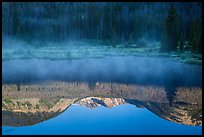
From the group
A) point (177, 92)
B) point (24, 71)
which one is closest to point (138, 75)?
point (177, 92)

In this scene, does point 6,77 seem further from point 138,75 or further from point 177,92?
point 177,92

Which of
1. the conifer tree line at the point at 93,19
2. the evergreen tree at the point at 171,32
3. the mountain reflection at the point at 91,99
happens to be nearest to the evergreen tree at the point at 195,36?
the evergreen tree at the point at 171,32

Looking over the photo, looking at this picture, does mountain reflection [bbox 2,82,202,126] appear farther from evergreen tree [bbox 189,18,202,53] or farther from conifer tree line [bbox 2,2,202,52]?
conifer tree line [bbox 2,2,202,52]

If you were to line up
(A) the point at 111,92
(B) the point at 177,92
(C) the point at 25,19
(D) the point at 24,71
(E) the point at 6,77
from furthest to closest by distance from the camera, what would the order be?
(C) the point at 25,19 < (D) the point at 24,71 < (E) the point at 6,77 < (A) the point at 111,92 < (B) the point at 177,92

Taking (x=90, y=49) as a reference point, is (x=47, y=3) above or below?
above

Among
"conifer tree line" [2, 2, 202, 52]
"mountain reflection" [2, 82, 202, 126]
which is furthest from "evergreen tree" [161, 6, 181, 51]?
"mountain reflection" [2, 82, 202, 126]

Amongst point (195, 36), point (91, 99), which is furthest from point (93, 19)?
point (91, 99)

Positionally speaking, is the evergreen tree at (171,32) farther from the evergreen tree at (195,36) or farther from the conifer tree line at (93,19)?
the evergreen tree at (195,36)
